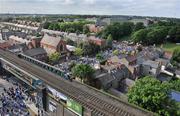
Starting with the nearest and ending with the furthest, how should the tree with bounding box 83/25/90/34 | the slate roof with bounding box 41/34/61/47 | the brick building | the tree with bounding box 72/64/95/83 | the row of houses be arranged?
the tree with bounding box 72/64/95/83, the row of houses, the brick building, the slate roof with bounding box 41/34/61/47, the tree with bounding box 83/25/90/34

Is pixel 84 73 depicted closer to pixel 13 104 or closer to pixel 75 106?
pixel 13 104

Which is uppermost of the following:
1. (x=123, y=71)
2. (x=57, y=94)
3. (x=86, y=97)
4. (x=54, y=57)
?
(x=57, y=94)

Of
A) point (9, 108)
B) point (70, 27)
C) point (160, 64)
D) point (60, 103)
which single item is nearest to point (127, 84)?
point (160, 64)

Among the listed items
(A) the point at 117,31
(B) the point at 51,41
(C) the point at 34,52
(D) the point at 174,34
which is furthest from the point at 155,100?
(A) the point at 117,31

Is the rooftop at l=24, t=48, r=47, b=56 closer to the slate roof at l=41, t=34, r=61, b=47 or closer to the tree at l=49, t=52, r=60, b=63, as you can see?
the slate roof at l=41, t=34, r=61, b=47

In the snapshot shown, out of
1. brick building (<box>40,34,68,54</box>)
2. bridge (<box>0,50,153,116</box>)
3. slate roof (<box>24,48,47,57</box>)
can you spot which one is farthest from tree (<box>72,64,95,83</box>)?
brick building (<box>40,34,68,54</box>)

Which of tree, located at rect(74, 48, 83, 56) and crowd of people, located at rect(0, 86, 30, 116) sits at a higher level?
tree, located at rect(74, 48, 83, 56)

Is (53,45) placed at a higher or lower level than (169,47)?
higher

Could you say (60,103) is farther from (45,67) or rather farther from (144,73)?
(144,73)
